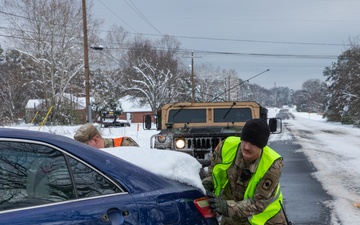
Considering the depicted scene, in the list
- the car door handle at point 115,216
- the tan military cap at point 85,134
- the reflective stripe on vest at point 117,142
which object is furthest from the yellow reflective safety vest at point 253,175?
the reflective stripe on vest at point 117,142

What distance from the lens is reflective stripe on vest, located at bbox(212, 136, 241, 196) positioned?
3162 millimetres

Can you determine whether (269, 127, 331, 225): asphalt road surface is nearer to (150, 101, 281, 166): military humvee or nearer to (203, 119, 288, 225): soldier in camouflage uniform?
(150, 101, 281, 166): military humvee

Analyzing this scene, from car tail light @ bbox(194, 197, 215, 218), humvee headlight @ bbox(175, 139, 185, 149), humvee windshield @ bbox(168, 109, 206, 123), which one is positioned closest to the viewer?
car tail light @ bbox(194, 197, 215, 218)

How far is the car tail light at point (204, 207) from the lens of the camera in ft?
9.15

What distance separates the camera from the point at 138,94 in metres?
54.3

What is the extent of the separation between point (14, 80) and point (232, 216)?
118 feet

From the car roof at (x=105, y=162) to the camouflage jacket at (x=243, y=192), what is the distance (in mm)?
603

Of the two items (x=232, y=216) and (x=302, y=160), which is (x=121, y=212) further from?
(x=302, y=160)

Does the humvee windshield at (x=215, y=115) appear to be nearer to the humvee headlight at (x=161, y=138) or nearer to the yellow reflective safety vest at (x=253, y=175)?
the humvee headlight at (x=161, y=138)

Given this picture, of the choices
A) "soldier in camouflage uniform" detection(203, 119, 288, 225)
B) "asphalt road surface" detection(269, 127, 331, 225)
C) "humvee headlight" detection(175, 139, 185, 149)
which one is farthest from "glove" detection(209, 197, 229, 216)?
"humvee headlight" detection(175, 139, 185, 149)

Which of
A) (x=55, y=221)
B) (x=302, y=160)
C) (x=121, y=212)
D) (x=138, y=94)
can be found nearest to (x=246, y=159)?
(x=121, y=212)

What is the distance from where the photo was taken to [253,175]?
3004 mm

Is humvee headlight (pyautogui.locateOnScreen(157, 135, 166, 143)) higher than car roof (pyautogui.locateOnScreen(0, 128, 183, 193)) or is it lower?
lower

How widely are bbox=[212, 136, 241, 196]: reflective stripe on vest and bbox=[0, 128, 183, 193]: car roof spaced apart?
616 mm
